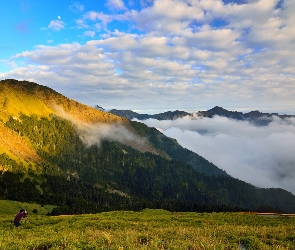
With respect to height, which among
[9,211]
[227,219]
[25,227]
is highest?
[227,219]

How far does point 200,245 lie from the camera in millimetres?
19062

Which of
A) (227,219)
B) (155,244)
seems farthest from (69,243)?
(227,219)

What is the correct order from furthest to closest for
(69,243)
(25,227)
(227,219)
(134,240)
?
(227,219) < (25,227) < (134,240) < (69,243)

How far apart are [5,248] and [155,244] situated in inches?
449

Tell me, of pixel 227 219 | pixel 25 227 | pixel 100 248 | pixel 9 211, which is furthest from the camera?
pixel 9 211

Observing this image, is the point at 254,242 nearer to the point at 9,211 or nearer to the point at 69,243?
the point at 69,243

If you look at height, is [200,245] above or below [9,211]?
above

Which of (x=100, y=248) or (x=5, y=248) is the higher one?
(x=100, y=248)

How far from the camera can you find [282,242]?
22312 millimetres

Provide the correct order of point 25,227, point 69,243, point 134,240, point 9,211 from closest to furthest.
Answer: point 69,243, point 134,240, point 25,227, point 9,211

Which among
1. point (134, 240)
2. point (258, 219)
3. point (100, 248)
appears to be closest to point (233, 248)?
point (134, 240)

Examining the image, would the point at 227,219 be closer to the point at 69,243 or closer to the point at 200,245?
the point at 200,245

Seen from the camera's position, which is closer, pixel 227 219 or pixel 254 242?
pixel 254 242

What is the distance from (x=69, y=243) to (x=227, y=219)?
30.9 meters
